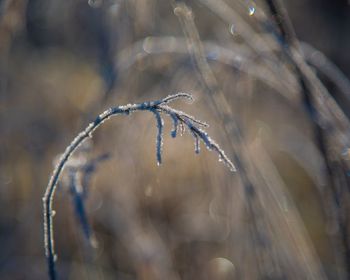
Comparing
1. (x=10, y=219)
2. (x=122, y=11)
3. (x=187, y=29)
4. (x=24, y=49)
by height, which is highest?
(x=24, y=49)

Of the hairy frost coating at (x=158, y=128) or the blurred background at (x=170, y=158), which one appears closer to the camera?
the hairy frost coating at (x=158, y=128)

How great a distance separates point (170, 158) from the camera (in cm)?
172

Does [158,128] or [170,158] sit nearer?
[158,128]

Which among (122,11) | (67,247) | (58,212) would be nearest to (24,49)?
(58,212)

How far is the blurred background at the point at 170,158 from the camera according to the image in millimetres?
717

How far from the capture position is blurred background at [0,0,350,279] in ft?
2.35

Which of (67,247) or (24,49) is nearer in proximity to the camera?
(67,247)

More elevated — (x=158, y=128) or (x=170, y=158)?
(x=170, y=158)

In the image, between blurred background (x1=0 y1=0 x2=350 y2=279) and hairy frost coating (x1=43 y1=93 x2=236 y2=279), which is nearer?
hairy frost coating (x1=43 y1=93 x2=236 y2=279)

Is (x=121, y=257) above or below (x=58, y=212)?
below

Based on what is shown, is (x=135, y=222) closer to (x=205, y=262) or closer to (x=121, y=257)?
(x=205, y=262)

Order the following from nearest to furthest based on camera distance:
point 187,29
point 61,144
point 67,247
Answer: point 187,29 → point 61,144 → point 67,247

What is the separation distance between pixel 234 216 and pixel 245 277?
0.12 meters

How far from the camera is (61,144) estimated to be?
4.79ft
